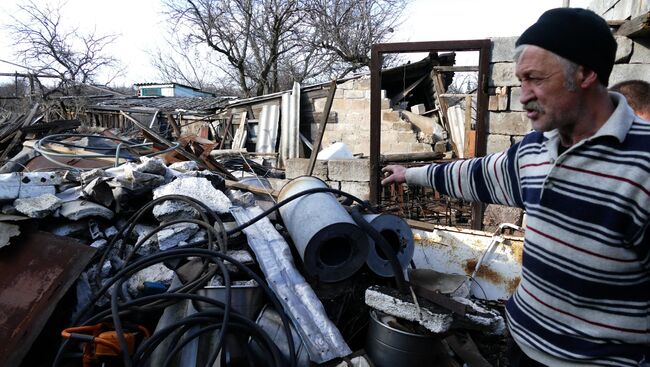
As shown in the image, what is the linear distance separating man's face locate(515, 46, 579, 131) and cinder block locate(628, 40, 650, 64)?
4.21m

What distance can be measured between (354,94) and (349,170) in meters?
5.81

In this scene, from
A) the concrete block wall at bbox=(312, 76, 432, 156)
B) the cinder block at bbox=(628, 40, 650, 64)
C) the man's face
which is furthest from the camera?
the concrete block wall at bbox=(312, 76, 432, 156)

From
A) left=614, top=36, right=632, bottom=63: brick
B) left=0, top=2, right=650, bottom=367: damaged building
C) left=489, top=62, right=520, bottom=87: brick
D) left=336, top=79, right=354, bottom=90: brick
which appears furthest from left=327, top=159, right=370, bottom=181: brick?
left=336, top=79, right=354, bottom=90: brick

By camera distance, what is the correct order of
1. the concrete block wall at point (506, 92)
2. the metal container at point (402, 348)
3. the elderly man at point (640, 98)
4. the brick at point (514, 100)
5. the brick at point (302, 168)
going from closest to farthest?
the metal container at point (402, 348)
the elderly man at point (640, 98)
the concrete block wall at point (506, 92)
the brick at point (514, 100)
the brick at point (302, 168)

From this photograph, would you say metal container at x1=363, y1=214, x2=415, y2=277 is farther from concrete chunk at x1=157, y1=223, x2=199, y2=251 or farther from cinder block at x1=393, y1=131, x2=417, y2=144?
cinder block at x1=393, y1=131, x2=417, y2=144

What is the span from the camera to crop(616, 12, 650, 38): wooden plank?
12.9 ft

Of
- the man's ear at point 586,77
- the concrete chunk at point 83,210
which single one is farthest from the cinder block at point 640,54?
the concrete chunk at point 83,210

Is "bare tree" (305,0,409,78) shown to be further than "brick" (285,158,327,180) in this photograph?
Yes

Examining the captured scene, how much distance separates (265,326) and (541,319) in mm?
1476

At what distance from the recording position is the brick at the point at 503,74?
16.7ft

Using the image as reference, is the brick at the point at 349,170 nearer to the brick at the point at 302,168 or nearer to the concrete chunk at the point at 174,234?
the brick at the point at 302,168

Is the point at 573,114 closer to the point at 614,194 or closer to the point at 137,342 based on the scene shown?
the point at 614,194

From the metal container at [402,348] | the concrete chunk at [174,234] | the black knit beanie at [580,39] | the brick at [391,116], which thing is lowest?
the metal container at [402,348]

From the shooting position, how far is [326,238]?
246 cm
